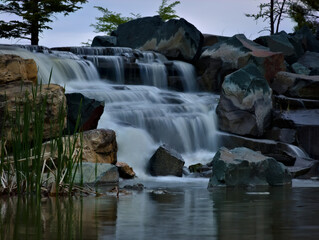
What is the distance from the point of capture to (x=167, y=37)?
21469 millimetres

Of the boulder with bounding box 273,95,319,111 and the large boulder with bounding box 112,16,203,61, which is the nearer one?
the boulder with bounding box 273,95,319,111

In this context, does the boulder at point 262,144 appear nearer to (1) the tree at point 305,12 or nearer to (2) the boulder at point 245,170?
(2) the boulder at point 245,170

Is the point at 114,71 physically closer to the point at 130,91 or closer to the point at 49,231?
the point at 130,91

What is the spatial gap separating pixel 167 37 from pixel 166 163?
1031cm

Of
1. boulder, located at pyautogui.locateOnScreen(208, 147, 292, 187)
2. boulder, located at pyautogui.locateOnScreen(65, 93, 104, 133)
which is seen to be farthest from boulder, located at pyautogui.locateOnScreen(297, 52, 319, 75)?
boulder, located at pyautogui.locateOnScreen(208, 147, 292, 187)

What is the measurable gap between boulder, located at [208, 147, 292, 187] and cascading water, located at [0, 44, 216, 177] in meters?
3.07

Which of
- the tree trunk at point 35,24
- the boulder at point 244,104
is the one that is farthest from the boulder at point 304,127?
the tree trunk at point 35,24

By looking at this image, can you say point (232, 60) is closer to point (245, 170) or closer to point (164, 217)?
Answer: point (245, 170)

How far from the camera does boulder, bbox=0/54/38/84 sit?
10969mm

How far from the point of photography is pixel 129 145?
501 inches

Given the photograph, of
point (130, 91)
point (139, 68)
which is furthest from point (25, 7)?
point (130, 91)

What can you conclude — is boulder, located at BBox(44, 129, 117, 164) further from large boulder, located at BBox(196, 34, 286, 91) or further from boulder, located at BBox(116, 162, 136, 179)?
large boulder, located at BBox(196, 34, 286, 91)

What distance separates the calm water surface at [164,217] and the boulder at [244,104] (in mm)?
7880

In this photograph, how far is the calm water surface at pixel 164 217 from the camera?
11.9 feet
